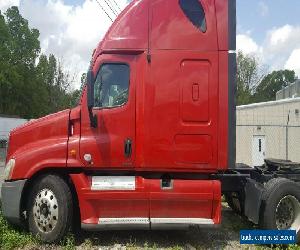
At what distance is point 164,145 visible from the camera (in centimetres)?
699

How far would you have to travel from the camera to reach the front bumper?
709 cm

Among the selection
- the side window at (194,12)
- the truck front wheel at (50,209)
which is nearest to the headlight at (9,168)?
the truck front wheel at (50,209)

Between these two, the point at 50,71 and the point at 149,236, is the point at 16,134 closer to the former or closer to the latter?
the point at 149,236

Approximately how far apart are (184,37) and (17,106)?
5071 cm

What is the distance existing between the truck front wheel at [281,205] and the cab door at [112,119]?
7.48 feet

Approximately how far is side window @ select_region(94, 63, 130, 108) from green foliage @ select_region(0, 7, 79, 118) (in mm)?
43530

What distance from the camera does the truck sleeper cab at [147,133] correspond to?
6922mm

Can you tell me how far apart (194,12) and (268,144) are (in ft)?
50.4

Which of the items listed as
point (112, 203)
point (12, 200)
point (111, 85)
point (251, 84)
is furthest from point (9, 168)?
point (251, 84)

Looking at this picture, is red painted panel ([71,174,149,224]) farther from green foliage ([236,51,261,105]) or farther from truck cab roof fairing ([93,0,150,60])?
green foliage ([236,51,261,105])

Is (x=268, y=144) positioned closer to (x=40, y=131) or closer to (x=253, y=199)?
(x=253, y=199)

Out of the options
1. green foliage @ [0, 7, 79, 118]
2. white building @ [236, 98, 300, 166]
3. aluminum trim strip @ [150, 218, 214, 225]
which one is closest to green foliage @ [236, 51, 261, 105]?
green foliage @ [0, 7, 79, 118]

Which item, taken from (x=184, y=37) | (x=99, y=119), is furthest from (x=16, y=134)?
(x=184, y=37)

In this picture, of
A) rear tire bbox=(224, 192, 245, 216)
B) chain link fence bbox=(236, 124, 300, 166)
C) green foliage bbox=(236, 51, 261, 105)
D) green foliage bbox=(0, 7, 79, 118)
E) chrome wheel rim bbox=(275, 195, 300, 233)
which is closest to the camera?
chrome wheel rim bbox=(275, 195, 300, 233)
